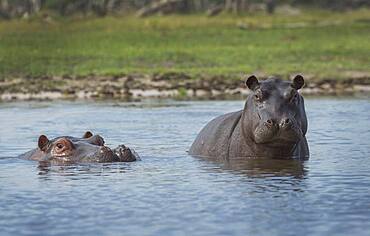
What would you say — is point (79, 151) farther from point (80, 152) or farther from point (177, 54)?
point (177, 54)

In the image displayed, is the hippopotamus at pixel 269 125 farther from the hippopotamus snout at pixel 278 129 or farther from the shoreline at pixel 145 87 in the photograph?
the shoreline at pixel 145 87

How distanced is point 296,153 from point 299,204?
278 centimetres

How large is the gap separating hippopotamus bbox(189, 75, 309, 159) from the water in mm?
195

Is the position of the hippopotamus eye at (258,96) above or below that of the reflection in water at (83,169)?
above

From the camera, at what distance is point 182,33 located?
123 ft

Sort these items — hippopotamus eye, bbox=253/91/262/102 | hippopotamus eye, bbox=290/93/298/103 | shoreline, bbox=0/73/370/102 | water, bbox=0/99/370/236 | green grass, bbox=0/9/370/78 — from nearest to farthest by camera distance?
water, bbox=0/99/370/236 < hippopotamus eye, bbox=290/93/298/103 < hippopotamus eye, bbox=253/91/262/102 < shoreline, bbox=0/73/370/102 < green grass, bbox=0/9/370/78

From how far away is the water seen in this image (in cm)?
760

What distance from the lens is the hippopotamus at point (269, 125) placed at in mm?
10406

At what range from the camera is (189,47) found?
108 feet


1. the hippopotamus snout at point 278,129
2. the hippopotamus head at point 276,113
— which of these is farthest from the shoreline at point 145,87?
the hippopotamus snout at point 278,129

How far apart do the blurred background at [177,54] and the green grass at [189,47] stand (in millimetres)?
30

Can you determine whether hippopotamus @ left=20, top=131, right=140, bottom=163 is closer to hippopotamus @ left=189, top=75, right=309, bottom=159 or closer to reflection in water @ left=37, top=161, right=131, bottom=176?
reflection in water @ left=37, top=161, right=131, bottom=176

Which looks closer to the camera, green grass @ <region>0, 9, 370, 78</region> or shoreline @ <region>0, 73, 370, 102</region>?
shoreline @ <region>0, 73, 370, 102</region>

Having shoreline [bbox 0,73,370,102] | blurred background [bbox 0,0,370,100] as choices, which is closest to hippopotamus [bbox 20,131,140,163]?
shoreline [bbox 0,73,370,102]
